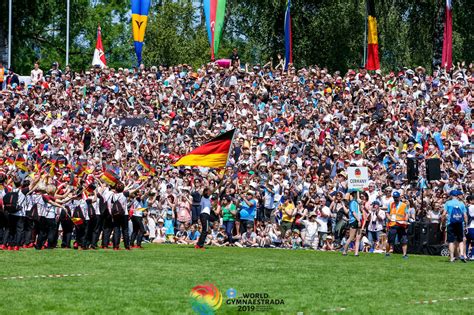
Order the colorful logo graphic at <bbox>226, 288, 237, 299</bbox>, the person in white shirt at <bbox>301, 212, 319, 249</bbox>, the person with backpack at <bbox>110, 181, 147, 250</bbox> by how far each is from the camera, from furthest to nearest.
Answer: the person in white shirt at <bbox>301, 212, 319, 249</bbox> → the person with backpack at <bbox>110, 181, 147, 250</bbox> → the colorful logo graphic at <bbox>226, 288, 237, 299</bbox>

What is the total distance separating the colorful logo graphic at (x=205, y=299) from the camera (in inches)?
517

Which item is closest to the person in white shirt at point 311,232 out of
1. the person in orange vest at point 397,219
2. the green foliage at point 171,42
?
the person in orange vest at point 397,219

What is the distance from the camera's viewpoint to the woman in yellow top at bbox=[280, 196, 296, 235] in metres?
28.6

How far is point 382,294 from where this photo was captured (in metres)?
15.2

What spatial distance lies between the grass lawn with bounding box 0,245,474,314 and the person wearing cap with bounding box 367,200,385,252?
2.65m

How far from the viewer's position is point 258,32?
52500 millimetres

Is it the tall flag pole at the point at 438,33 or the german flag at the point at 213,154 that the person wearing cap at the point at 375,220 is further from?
the tall flag pole at the point at 438,33

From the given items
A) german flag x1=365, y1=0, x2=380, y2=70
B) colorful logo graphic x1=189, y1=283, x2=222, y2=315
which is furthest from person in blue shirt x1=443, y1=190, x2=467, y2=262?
german flag x1=365, y1=0, x2=380, y2=70

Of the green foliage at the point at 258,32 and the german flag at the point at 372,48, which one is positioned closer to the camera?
the german flag at the point at 372,48

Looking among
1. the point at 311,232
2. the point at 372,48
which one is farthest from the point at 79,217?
the point at 372,48

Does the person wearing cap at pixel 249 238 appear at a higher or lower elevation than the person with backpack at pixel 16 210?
lower

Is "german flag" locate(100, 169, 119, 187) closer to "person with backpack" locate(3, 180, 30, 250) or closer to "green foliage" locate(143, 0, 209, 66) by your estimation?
"person with backpack" locate(3, 180, 30, 250)

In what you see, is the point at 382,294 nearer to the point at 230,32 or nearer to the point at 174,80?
the point at 174,80

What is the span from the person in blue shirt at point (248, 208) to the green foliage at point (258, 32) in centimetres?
1707
